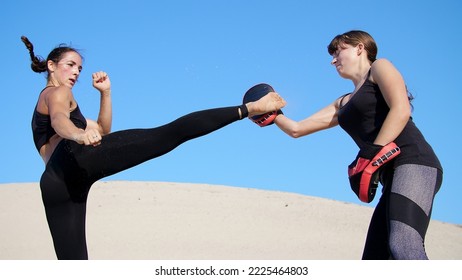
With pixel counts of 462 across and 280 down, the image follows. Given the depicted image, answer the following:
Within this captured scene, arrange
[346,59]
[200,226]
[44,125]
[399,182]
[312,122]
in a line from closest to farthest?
[399,182] < [44,125] < [346,59] < [312,122] < [200,226]

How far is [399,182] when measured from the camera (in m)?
3.67

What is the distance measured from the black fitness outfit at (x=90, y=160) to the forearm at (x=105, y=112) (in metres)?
0.93

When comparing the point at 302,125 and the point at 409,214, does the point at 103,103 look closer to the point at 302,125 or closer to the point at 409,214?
the point at 302,125

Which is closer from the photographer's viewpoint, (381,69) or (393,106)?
(393,106)

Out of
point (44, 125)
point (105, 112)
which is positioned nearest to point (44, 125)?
point (44, 125)

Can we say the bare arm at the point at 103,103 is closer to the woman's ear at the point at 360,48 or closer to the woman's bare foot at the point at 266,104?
the woman's bare foot at the point at 266,104

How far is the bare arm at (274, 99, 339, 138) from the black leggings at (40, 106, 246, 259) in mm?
1292

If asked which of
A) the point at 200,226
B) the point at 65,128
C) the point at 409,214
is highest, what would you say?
the point at 200,226

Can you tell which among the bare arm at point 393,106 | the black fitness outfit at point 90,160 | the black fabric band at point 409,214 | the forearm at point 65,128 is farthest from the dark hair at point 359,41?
the forearm at point 65,128

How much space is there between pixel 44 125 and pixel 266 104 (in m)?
1.78

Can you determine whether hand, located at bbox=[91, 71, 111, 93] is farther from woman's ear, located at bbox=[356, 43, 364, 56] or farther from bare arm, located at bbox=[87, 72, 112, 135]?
woman's ear, located at bbox=[356, 43, 364, 56]

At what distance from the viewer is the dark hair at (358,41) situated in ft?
14.5

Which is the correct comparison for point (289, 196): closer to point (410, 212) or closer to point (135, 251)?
point (135, 251)
